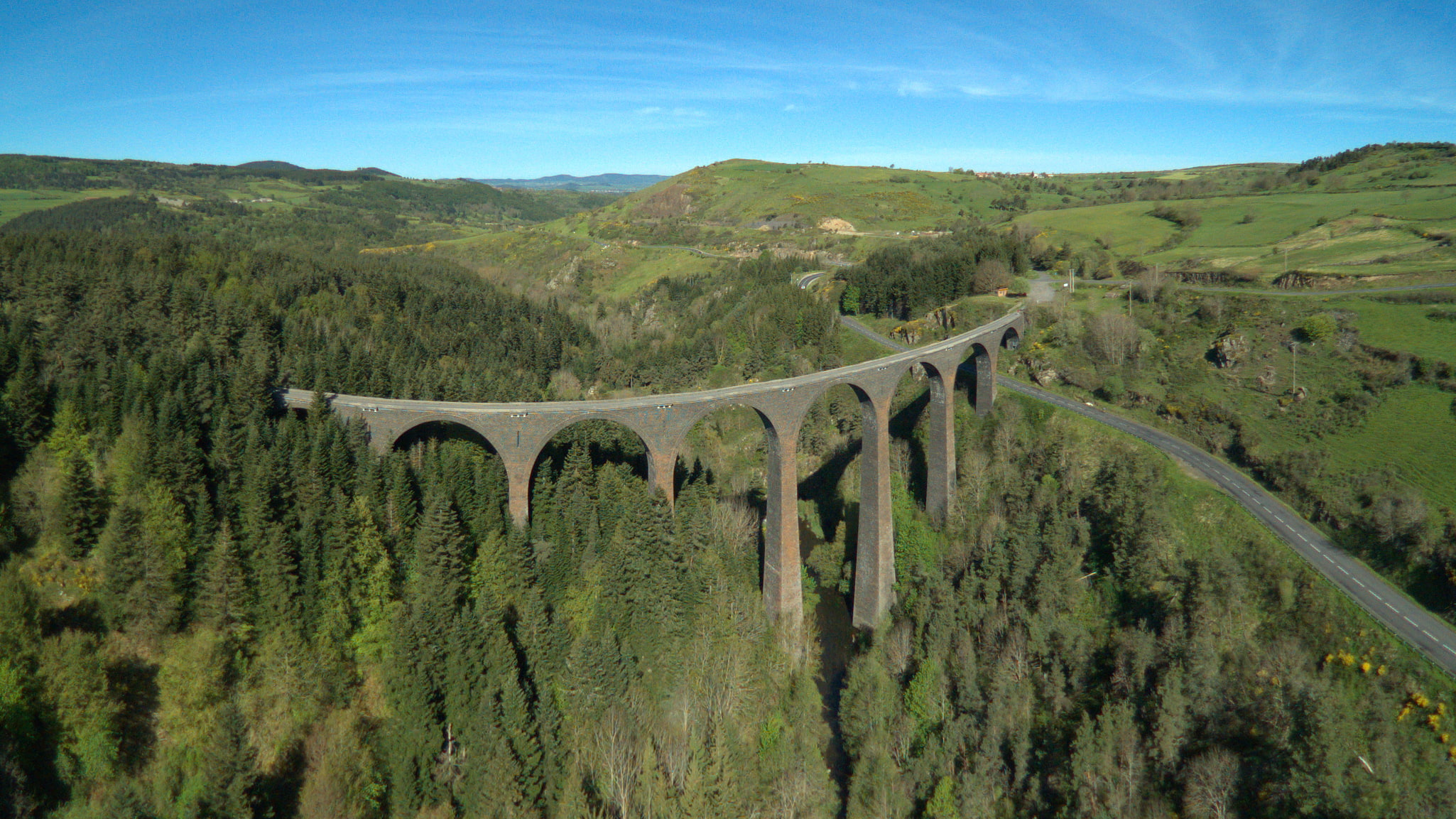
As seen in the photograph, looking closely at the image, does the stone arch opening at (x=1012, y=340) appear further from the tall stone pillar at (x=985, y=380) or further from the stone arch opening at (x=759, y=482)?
the stone arch opening at (x=759, y=482)

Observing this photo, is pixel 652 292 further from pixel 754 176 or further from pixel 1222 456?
pixel 754 176

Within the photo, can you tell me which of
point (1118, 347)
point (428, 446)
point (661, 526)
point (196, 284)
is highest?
point (196, 284)

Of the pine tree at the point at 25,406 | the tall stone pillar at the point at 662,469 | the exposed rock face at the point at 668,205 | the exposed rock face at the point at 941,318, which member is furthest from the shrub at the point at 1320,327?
the exposed rock face at the point at 668,205

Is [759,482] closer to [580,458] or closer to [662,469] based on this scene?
[662,469]

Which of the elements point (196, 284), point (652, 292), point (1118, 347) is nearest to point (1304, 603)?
point (1118, 347)

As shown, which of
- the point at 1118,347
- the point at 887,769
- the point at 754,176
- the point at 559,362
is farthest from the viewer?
the point at 754,176

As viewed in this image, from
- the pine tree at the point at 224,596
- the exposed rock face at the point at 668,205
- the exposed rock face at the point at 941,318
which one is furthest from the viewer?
the exposed rock face at the point at 668,205
